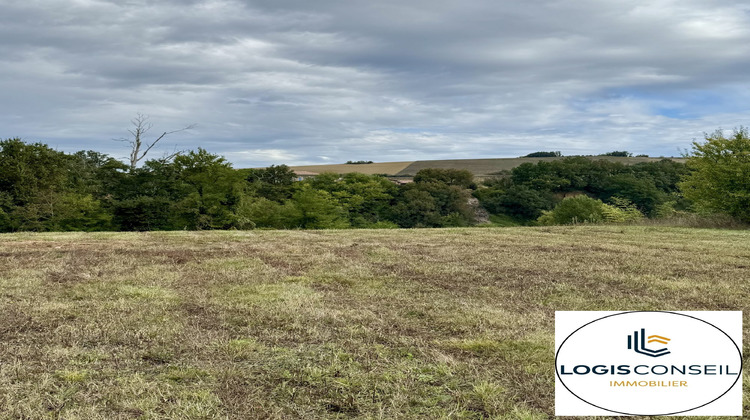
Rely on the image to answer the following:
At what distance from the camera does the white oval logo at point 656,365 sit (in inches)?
131

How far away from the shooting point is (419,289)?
25.9 feet

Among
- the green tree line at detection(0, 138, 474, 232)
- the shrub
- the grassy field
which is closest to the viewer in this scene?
the grassy field

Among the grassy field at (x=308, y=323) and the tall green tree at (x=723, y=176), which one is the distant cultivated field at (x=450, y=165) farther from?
the grassy field at (x=308, y=323)

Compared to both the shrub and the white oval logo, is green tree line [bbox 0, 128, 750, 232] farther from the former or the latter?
the white oval logo

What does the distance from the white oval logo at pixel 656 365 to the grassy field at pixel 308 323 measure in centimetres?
38

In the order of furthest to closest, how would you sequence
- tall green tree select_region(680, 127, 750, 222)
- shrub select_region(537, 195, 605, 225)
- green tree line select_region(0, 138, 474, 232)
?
shrub select_region(537, 195, 605, 225) < green tree line select_region(0, 138, 474, 232) < tall green tree select_region(680, 127, 750, 222)

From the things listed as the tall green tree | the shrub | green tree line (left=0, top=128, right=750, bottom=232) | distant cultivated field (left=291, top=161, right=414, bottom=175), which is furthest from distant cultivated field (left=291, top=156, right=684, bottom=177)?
the tall green tree

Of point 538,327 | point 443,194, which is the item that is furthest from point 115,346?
point 443,194

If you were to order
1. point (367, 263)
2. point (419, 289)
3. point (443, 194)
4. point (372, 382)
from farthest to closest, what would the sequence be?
point (443, 194), point (367, 263), point (419, 289), point (372, 382)

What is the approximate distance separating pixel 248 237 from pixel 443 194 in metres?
59.1

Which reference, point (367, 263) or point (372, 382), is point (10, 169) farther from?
point (372, 382)

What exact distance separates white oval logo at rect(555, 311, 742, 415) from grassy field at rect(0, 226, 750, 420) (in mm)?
376

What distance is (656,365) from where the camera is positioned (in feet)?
10.9

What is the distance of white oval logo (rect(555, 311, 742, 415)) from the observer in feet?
11.0
